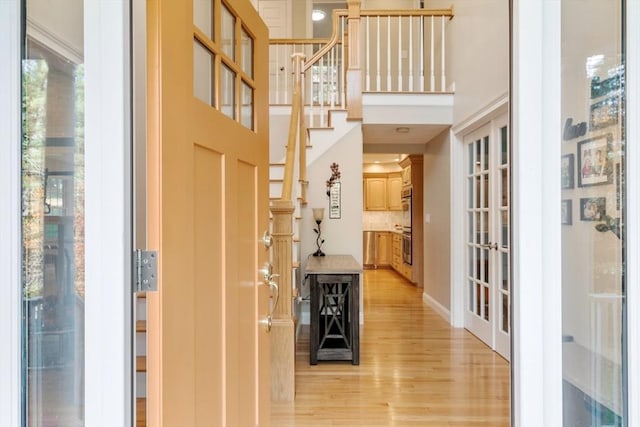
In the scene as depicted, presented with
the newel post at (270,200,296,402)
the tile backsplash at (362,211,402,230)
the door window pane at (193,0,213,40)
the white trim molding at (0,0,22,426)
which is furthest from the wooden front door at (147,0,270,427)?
the tile backsplash at (362,211,402,230)

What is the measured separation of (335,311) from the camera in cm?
307

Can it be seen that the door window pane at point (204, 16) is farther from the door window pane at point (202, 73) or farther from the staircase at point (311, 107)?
the staircase at point (311, 107)

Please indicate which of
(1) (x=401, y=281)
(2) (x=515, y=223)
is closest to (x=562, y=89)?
(2) (x=515, y=223)

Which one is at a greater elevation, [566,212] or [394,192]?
[394,192]

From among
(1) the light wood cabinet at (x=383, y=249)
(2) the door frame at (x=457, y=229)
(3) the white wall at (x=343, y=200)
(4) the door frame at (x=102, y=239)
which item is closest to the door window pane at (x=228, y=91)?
(4) the door frame at (x=102, y=239)

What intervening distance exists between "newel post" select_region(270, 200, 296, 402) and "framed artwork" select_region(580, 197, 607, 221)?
5.50 ft

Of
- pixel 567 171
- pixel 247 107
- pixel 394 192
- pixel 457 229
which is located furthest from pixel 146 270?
pixel 394 192

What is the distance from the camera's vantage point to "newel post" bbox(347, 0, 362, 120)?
13.1 feet

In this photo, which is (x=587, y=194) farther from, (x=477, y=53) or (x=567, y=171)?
(x=477, y=53)

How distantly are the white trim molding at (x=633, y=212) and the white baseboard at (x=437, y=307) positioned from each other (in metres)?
3.37

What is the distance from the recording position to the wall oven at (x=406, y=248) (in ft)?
21.9

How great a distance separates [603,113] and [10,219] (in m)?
1.45

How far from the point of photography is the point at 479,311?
12.2 feet

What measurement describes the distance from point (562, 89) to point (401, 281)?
6257 millimetres
